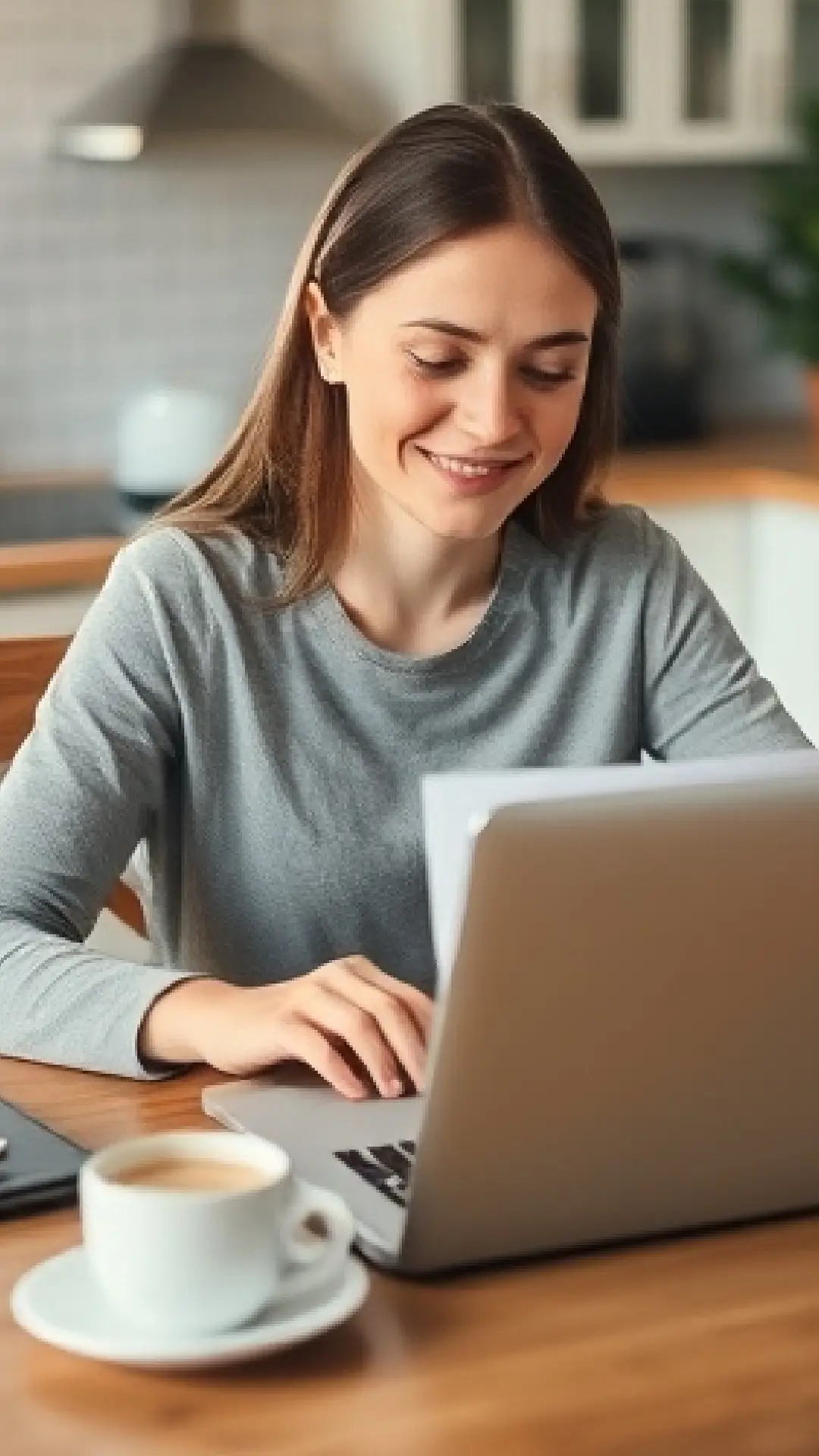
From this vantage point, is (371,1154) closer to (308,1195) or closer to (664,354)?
(308,1195)

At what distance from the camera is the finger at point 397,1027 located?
1.32 m

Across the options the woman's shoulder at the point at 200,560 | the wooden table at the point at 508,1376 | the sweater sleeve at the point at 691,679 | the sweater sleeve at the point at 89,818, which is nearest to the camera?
the wooden table at the point at 508,1376

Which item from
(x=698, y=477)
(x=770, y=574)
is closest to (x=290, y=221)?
(x=698, y=477)

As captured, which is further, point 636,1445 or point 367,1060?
point 367,1060

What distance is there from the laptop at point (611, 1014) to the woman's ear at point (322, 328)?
742 millimetres

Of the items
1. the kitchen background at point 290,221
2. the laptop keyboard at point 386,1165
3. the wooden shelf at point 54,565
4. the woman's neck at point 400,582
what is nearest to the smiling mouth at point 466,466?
the woman's neck at point 400,582

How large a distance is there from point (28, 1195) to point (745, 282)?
3036mm

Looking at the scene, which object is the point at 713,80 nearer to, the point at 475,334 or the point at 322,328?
the point at 322,328

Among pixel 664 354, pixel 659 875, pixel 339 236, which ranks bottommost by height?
pixel 664 354

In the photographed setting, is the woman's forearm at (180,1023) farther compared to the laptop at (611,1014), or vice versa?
the woman's forearm at (180,1023)

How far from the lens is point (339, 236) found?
1.72 metres

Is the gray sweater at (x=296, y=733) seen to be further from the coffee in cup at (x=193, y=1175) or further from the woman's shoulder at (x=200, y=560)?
the coffee in cup at (x=193, y=1175)

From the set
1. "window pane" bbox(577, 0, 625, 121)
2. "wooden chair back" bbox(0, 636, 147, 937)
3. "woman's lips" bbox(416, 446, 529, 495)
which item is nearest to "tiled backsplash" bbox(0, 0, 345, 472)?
"window pane" bbox(577, 0, 625, 121)

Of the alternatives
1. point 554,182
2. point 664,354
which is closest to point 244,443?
point 554,182
